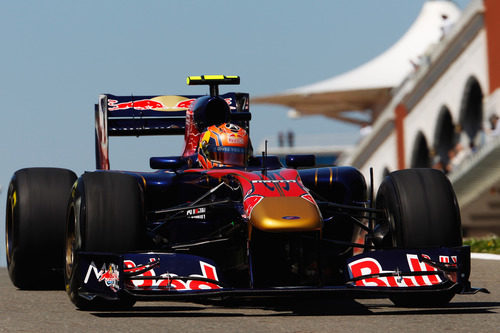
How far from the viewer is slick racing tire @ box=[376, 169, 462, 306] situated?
848 cm

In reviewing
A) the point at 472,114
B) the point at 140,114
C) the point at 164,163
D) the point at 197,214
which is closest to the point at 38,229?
the point at 164,163

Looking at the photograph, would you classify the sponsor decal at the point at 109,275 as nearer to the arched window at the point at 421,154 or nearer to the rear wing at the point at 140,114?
the rear wing at the point at 140,114

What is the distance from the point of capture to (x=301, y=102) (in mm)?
66375

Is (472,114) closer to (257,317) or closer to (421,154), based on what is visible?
(421,154)

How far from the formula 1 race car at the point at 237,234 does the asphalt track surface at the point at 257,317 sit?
0.54 ft

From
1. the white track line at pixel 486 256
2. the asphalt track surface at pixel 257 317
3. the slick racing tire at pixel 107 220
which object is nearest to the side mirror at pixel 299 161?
the asphalt track surface at pixel 257 317

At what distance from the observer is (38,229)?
10344 mm

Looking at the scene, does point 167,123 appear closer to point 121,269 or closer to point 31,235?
point 31,235

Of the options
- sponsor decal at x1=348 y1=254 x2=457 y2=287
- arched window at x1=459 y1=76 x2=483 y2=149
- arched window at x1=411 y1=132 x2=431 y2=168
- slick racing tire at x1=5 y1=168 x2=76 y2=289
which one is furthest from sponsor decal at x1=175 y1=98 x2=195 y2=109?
arched window at x1=411 y1=132 x2=431 y2=168

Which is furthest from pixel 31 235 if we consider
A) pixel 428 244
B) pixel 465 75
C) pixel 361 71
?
pixel 361 71

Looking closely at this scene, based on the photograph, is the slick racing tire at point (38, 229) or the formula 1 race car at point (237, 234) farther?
the slick racing tire at point (38, 229)

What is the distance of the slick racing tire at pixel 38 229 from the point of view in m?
10.3

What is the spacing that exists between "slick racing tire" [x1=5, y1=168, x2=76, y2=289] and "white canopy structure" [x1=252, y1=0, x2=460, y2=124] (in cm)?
4681

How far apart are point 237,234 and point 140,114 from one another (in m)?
5.18
